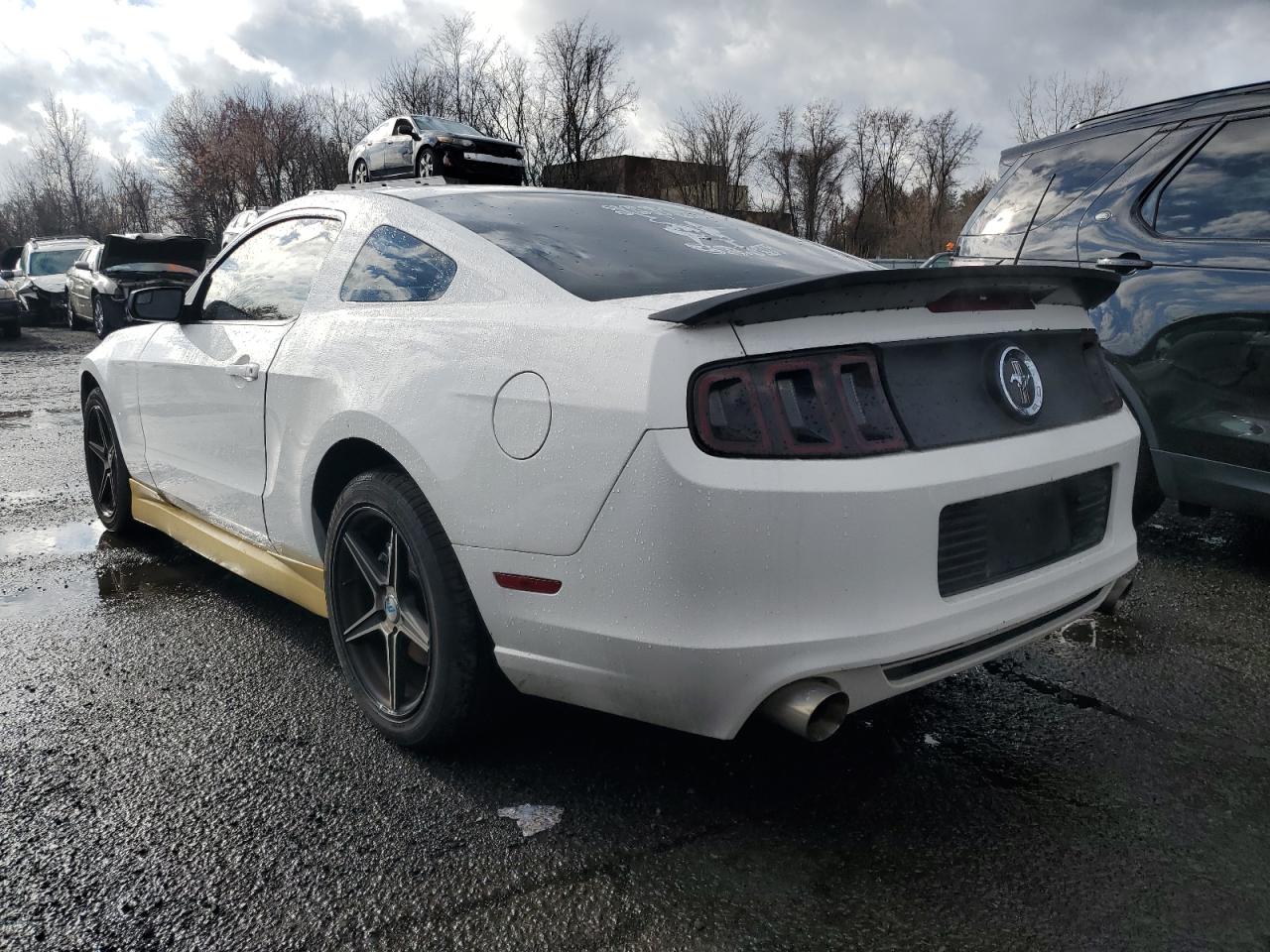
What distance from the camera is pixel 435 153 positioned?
14594mm

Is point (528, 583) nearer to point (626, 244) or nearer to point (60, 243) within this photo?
point (626, 244)

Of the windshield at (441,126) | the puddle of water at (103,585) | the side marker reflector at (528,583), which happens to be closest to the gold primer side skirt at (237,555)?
the puddle of water at (103,585)

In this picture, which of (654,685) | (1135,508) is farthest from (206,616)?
(1135,508)

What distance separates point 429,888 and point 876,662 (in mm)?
1011

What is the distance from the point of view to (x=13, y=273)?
2245 centimetres

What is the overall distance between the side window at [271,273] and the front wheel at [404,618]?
2.77ft

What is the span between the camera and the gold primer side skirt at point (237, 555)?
2979 mm

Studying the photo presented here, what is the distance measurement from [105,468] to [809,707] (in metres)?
4.01

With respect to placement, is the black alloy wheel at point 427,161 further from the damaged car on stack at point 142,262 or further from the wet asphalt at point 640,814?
the wet asphalt at point 640,814

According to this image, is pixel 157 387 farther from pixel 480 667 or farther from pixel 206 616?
pixel 480 667

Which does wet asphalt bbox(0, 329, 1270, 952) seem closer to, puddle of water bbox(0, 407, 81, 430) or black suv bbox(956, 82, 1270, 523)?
black suv bbox(956, 82, 1270, 523)

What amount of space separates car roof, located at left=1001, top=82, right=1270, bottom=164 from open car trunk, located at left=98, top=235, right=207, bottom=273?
14488 mm

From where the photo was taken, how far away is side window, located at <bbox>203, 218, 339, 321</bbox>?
121 inches

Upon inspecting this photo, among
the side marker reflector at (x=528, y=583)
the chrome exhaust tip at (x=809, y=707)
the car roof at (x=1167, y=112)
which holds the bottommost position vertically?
the chrome exhaust tip at (x=809, y=707)
